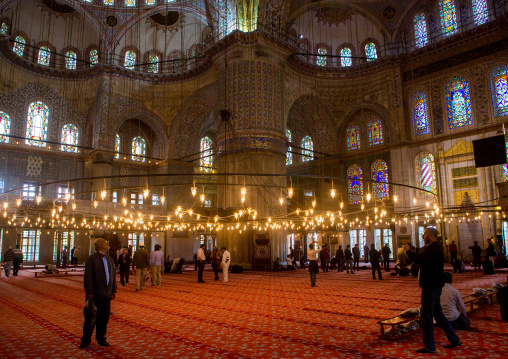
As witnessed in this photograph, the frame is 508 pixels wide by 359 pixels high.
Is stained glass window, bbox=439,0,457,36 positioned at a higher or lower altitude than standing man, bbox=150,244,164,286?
higher

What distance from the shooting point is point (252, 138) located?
1543cm

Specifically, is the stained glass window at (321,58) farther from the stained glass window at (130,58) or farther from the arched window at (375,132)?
the stained glass window at (130,58)

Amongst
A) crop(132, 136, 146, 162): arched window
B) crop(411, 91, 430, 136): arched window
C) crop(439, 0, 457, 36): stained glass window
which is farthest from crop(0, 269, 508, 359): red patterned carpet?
crop(132, 136, 146, 162): arched window

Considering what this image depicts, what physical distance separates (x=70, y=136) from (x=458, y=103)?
1708 cm

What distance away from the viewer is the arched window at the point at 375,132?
61.2 feet

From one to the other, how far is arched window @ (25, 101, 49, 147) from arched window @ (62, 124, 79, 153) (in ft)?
2.64

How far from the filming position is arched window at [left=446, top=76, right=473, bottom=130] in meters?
16.1

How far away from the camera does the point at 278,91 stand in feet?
53.6

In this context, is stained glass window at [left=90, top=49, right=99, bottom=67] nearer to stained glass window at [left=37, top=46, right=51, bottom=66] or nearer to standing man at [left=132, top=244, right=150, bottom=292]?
stained glass window at [left=37, top=46, right=51, bottom=66]

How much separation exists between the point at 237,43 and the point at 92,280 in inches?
532

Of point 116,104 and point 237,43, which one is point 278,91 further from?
point 116,104

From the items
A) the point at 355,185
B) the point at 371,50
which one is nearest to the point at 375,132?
the point at 355,185

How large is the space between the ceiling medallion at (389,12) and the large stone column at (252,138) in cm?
593

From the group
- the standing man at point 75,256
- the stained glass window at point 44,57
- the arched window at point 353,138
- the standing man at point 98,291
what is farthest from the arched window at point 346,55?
the standing man at point 98,291
